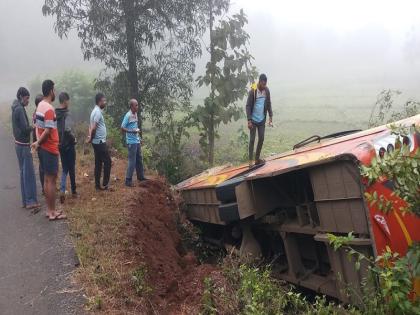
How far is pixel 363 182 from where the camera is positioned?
4715mm

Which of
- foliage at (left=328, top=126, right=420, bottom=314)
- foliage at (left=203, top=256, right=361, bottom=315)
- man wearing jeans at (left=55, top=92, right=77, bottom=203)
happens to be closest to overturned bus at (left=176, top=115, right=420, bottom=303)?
foliage at (left=203, top=256, right=361, bottom=315)

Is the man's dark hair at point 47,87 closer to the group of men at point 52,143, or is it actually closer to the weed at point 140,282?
the group of men at point 52,143

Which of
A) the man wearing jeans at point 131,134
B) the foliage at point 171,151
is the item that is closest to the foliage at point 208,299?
the man wearing jeans at point 131,134

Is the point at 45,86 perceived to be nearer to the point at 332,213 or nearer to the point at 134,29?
the point at 332,213

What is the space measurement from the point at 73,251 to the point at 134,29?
32.9 ft

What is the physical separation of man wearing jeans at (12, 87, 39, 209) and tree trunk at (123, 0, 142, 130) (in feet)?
21.1

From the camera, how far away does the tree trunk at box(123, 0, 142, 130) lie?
14.2 m

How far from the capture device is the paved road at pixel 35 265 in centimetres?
475

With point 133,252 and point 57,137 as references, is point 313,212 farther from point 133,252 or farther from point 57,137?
point 57,137

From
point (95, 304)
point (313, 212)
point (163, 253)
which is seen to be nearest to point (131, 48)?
point (163, 253)

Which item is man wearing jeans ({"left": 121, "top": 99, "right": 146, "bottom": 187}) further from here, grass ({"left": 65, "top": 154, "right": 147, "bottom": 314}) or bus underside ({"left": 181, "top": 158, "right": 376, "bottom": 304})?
bus underside ({"left": 181, "top": 158, "right": 376, "bottom": 304})

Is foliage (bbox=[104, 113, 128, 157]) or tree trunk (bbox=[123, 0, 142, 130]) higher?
tree trunk (bbox=[123, 0, 142, 130])

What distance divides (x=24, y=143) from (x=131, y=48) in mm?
7555

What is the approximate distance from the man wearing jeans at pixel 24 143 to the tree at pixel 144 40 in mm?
7125
